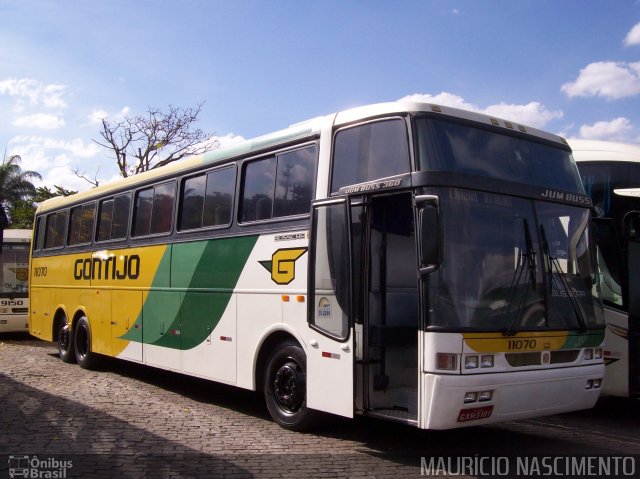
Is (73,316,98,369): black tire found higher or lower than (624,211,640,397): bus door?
lower

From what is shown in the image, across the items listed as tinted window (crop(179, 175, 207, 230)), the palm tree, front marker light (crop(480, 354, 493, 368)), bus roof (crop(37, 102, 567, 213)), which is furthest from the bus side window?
the palm tree

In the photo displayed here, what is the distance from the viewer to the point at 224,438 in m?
7.32

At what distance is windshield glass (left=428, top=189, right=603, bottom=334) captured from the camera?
5.97 m

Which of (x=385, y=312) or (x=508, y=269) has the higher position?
(x=508, y=269)

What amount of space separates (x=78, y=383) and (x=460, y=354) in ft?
25.1

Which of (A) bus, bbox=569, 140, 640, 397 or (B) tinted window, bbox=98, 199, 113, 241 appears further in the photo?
(B) tinted window, bbox=98, 199, 113, 241

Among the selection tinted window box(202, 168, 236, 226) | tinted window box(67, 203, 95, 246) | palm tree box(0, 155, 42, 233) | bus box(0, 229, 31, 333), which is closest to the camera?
tinted window box(202, 168, 236, 226)

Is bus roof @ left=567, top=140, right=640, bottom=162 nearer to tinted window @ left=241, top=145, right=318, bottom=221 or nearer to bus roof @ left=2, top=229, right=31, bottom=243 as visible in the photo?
tinted window @ left=241, top=145, right=318, bottom=221

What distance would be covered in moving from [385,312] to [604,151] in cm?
472

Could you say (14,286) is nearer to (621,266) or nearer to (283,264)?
(283,264)

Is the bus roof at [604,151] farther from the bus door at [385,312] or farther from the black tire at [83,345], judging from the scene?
the black tire at [83,345]

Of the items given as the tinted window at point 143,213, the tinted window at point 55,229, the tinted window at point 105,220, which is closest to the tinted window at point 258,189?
the tinted window at point 143,213

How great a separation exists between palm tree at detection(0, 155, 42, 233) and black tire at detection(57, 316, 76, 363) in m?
32.8

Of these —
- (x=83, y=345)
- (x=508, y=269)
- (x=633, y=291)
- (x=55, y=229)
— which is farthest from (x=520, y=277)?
(x=55, y=229)
